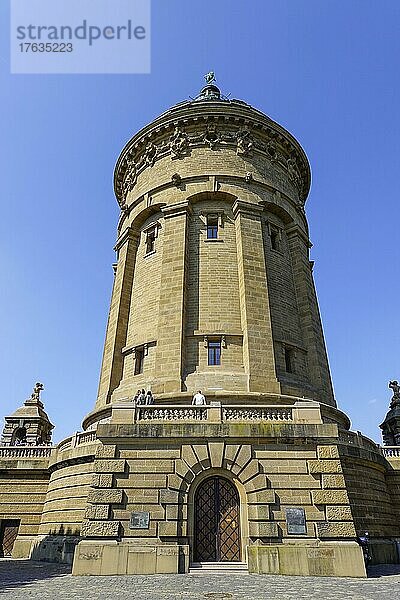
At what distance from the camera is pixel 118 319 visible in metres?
29.4

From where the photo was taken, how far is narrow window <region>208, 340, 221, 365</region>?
25.0 metres

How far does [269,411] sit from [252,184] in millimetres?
17150

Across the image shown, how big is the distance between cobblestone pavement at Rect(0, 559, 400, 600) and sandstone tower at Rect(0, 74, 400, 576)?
1076mm

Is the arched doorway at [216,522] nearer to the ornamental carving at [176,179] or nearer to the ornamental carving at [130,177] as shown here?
the ornamental carving at [176,179]

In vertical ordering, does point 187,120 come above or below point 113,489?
above

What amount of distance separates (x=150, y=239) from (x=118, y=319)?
Result: 19.6 feet

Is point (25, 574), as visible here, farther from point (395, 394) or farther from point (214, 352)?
point (395, 394)

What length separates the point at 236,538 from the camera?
16.0m

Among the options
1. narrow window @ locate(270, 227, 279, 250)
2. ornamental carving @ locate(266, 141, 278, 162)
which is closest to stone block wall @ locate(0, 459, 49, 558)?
narrow window @ locate(270, 227, 279, 250)

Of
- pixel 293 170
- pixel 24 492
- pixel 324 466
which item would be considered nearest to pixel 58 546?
pixel 24 492

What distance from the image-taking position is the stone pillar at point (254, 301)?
23.9 m

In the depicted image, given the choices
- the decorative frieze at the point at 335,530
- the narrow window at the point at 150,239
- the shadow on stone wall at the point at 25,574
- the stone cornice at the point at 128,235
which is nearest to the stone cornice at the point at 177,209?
the narrow window at the point at 150,239

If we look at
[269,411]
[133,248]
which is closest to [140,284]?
[133,248]

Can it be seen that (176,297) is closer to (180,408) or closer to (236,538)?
(180,408)
